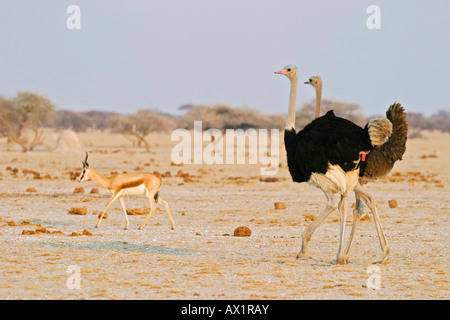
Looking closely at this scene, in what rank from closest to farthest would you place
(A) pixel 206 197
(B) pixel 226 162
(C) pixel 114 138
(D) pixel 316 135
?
(D) pixel 316 135
(A) pixel 206 197
(B) pixel 226 162
(C) pixel 114 138

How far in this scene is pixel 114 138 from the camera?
67.3m

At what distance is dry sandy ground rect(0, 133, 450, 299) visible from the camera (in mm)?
7629

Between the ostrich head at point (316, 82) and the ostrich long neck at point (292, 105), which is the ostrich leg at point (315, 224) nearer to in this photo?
the ostrich long neck at point (292, 105)

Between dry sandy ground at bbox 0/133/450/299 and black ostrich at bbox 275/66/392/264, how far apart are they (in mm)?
899

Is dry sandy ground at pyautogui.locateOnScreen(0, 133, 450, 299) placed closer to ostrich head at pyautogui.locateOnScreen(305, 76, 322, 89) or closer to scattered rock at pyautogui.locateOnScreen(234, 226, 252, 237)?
scattered rock at pyautogui.locateOnScreen(234, 226, 252, 237)

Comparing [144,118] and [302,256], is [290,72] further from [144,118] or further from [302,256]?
[144,118]

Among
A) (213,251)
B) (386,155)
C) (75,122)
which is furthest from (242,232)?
(75,122)

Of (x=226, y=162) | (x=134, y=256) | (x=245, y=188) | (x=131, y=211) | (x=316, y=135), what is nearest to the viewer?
(x=316, y=135)

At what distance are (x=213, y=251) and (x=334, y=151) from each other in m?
2.33

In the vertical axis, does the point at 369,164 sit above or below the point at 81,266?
above

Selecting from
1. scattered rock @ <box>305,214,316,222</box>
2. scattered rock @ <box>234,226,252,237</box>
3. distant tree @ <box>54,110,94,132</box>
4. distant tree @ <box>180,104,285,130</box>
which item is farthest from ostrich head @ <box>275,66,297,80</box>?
distant tree @ <box>54,110,94,132</box>
